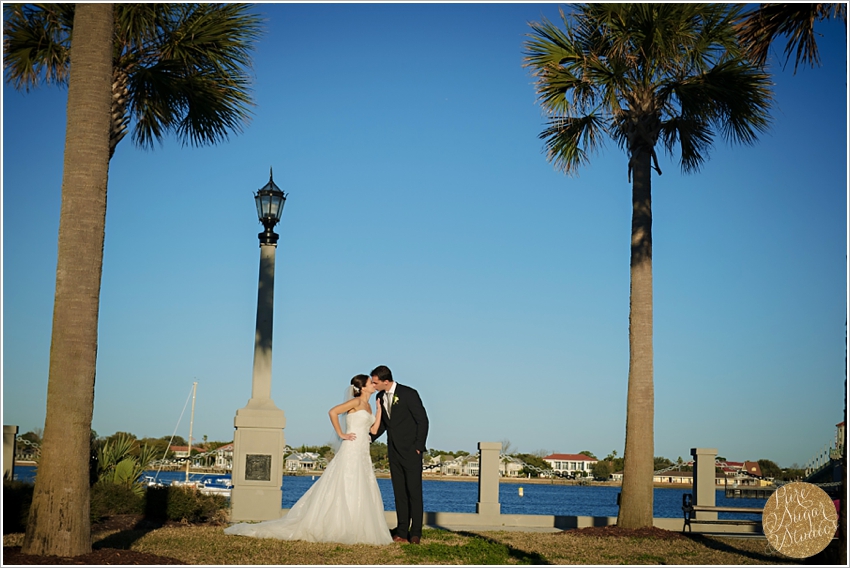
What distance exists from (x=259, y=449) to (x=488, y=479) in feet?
14.1

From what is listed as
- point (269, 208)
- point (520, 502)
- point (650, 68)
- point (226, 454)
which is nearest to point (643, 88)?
point (650, 68)

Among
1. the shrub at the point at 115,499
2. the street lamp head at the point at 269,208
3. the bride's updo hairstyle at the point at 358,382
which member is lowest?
the shrub at the point at 115,499

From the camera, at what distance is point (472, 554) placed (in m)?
9.70

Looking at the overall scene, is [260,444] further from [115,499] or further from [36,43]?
[36,43]

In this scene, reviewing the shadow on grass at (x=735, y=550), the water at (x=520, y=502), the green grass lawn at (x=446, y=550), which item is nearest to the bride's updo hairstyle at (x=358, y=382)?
the green grass lawn at (x=446, y=550)

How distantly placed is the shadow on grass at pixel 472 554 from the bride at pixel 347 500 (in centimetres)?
69

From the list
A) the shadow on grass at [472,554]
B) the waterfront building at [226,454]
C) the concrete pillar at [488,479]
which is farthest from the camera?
the waterfront building at [226,454]

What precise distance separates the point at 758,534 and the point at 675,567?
6355mm

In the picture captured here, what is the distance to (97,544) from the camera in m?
9.13

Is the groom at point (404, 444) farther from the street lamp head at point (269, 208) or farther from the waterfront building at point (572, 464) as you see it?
the waterfront building at point (572, 464)

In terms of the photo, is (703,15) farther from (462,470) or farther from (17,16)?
(462,470)

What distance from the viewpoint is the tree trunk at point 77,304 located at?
7.58 metres

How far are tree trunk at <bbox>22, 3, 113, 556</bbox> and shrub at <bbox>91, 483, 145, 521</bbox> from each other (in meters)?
4.43

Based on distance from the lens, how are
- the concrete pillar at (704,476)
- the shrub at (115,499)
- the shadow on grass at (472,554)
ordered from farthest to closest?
1. the concrete pillar at (704,476)
2. the shrub at (115,499)
3. the shadow on grass at (472,554)
